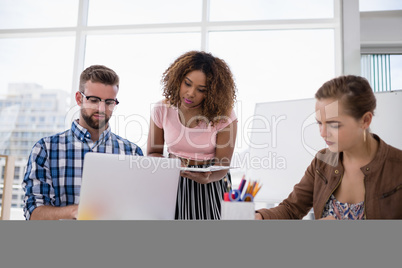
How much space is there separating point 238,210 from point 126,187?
293mm

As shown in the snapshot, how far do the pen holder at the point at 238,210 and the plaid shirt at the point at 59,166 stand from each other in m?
0.73

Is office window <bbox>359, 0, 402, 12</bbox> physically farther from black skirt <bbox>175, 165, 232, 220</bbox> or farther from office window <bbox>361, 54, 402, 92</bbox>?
black skirt <bbox>175, 165, 232, 220</bbox>

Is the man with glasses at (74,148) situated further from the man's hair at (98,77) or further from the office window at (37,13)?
the office window at (37,13)

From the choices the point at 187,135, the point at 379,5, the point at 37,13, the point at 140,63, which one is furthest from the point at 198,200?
the point at 37,13

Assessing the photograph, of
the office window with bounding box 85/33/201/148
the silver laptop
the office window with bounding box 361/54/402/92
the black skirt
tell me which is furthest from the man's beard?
the office window with bounding box 361/54/402/92

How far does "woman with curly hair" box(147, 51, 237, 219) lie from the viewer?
1669mm

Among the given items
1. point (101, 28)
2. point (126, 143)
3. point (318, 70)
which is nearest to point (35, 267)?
point (126, 143)

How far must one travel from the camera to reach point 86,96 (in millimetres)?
1598

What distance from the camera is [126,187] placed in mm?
997

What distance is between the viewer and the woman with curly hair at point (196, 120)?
1669mm

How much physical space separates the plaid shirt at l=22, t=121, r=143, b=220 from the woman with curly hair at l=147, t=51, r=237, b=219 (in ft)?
0.75

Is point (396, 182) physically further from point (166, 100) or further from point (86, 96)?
point (86, 96)

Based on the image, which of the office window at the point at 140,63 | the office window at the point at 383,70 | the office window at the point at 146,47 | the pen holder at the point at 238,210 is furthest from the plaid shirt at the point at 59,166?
the office window at the point at 383,70

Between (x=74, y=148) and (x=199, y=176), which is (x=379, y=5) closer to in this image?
(x=199, y=176)
